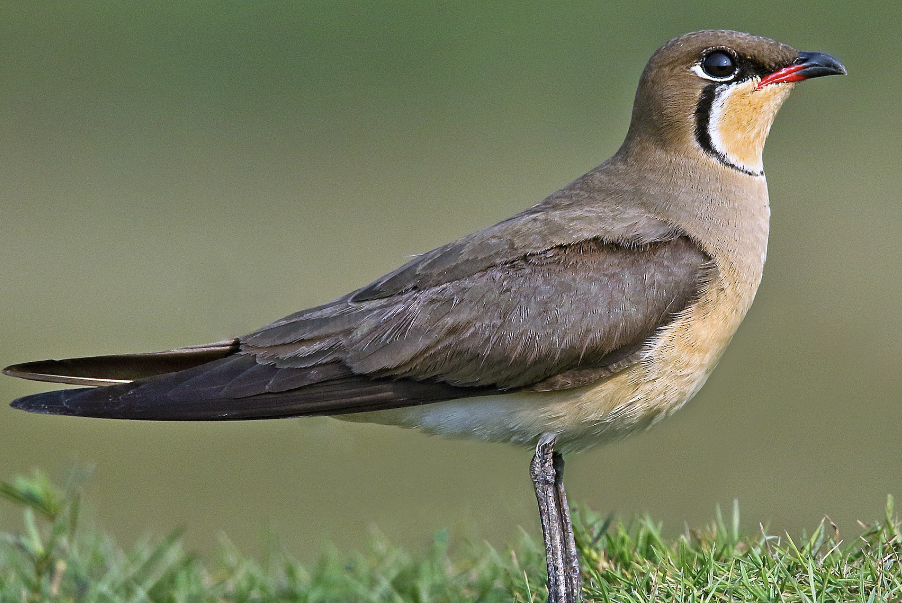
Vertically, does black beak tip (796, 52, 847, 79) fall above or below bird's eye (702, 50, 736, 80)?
below

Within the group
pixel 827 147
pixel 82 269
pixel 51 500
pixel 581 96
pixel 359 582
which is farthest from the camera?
pixel 581 96

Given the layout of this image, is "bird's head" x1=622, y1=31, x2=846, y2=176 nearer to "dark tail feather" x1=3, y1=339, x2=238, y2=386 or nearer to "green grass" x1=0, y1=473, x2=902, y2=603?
"green grass" x1=0, y1=473, x2=902, y2=603

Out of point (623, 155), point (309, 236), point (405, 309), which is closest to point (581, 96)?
point (309, 236)

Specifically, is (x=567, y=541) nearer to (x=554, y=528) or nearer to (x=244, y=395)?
(x=554, y=528)

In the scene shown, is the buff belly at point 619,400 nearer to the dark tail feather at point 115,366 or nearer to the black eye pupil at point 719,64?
the dark tail feather at point 115,366

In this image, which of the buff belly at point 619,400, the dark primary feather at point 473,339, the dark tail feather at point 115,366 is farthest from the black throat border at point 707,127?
the dark tail feather at point 115,366

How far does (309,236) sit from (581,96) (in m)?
4.30

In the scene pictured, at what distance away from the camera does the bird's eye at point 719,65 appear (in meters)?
5.44

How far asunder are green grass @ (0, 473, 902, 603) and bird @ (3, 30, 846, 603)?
0.35 m

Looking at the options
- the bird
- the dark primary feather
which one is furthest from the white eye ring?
the dark primary feather

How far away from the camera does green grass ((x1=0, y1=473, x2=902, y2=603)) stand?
14.3 ft

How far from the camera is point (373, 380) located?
4.93 m

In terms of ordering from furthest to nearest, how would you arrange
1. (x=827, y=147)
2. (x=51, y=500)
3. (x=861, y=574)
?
(x=827, y=147), (x=51, y=500), (x=861, y=574)

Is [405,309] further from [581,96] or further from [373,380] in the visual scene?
[581,96]
